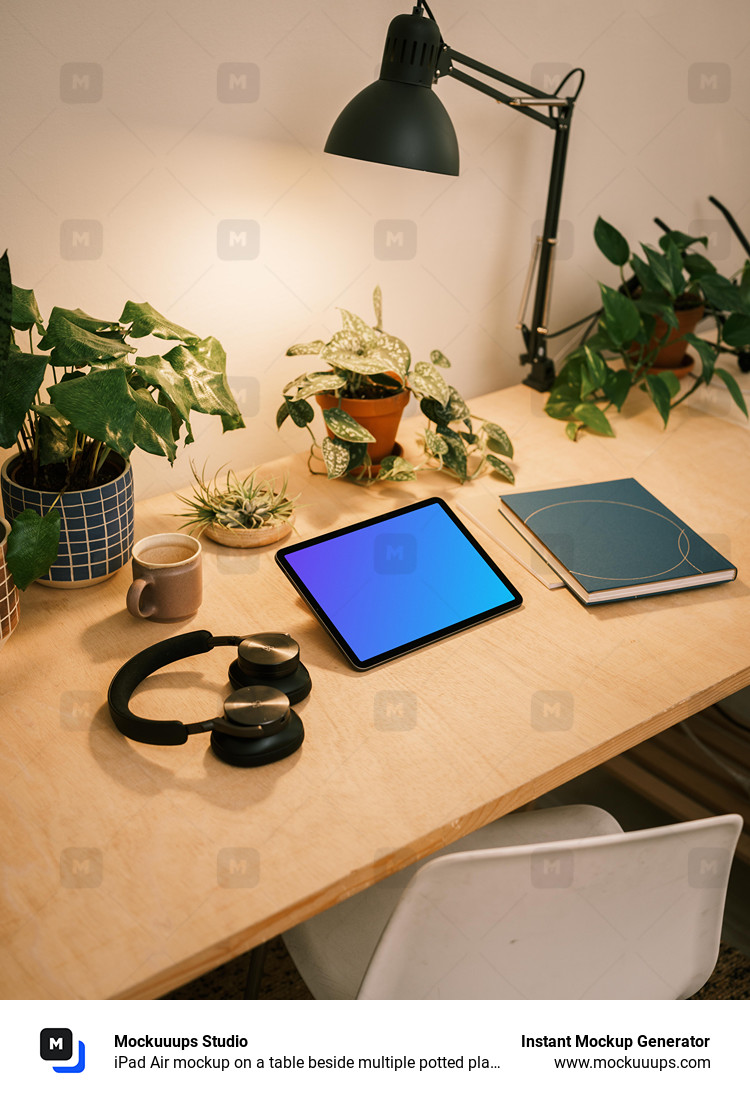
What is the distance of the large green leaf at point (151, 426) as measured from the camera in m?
0.96

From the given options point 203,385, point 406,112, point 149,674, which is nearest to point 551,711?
point 149,674

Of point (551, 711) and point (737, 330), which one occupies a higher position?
point (737, 330)

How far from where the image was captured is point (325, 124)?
1372 mm

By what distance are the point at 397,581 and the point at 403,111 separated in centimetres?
63

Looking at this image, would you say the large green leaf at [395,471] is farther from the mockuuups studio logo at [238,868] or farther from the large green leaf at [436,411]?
the mockuuups studio logo at [238,868]

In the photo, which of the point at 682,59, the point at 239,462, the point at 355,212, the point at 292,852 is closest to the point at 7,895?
the point at 292,852

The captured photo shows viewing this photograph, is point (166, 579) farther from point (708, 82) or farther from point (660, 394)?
point (708, 82)

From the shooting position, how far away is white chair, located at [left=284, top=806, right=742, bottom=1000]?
748 millimetres

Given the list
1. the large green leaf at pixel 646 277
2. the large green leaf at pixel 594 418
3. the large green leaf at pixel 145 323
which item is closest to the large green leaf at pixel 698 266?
the large green leaf at pixel 646 277

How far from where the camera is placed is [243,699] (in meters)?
0.93

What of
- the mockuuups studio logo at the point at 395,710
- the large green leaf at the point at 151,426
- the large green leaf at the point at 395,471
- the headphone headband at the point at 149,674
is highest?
the large green leaf at the point at 151,426

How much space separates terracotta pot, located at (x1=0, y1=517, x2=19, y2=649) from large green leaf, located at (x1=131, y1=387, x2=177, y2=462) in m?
0.21

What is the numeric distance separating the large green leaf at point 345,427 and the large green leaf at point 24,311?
457 mm
